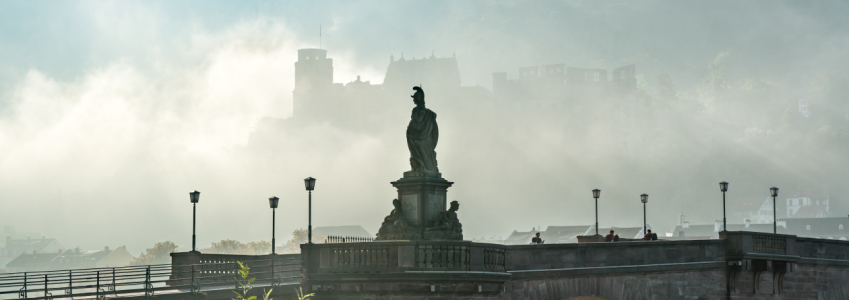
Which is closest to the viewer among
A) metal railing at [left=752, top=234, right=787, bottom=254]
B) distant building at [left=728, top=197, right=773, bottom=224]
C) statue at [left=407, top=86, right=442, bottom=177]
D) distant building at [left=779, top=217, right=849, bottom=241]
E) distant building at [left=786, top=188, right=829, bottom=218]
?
statue at [left=407, top=86, right=442, bottom=177]

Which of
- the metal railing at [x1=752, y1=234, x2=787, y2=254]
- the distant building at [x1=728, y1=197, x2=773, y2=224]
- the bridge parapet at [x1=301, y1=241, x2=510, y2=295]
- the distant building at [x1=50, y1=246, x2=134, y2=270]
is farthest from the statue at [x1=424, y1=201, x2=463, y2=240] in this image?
the distant building at [x1=50, y1=246, x2=134, y2=270]

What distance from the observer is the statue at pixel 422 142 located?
74.7 feet

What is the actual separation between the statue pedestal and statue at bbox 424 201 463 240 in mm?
222

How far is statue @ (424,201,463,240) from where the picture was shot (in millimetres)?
22036

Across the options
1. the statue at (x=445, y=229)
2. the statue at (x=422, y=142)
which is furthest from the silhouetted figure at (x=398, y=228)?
the statue at (x=422, y=142)

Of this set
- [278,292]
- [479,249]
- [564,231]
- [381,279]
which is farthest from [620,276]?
[564,231]

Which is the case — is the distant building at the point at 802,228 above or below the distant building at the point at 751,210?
below

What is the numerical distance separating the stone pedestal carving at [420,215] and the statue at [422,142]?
22 cm

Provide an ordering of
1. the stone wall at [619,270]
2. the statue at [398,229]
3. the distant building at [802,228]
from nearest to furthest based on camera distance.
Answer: the statue at [398,229]
the stone wall at [619,270]
the distant building at [802,228]

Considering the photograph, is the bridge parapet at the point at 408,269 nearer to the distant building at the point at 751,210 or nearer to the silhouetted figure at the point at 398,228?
the silhouetted figure at the point at 398,228

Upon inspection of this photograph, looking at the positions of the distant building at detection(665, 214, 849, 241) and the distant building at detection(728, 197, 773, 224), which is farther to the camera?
the distant building at detection(728, 197, 773, 224)

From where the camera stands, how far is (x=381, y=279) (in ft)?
67.4

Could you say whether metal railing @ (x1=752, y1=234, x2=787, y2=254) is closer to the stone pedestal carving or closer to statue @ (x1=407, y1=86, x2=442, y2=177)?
the stone pedestal carving

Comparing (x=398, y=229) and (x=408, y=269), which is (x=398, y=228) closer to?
(x=398, y=229)
